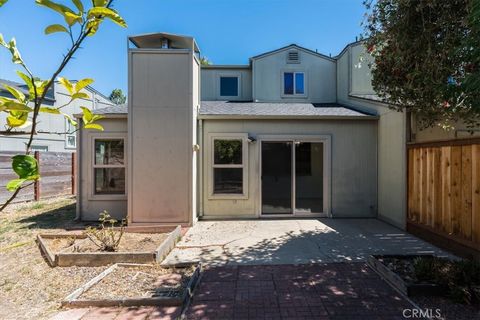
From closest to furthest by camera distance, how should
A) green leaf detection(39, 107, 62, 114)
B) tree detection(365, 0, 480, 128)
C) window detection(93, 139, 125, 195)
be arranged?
1. green leaf detection(39, 107, 62, 114)
2. tree detection(365, 0, 480, 128)
3. window detection(93, 139, 125, 195)

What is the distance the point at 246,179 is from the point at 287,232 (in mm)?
2089

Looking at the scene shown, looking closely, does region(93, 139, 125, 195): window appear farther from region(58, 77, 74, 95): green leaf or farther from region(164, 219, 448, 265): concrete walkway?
region(58, 77, 74, 95): green leaf

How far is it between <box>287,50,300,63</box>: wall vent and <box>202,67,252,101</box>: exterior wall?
178 centimetres

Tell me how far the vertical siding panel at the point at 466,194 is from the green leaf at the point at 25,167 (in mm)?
6253

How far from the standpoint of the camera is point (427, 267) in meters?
4.18

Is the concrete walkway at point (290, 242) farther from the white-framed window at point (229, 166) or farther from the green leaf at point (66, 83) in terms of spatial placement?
the green leaf at point (66, 83)

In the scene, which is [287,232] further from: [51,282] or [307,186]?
[51,282]

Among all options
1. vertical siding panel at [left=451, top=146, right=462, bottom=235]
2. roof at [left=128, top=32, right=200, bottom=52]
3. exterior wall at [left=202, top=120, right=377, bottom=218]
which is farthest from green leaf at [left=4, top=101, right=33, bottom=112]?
exterior wall at [left=202, top=120, right=377, bottom=218]

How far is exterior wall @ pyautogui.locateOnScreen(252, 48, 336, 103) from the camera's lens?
40.5ft

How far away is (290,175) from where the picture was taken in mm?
8734

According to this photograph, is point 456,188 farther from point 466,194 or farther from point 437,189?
point 437,189

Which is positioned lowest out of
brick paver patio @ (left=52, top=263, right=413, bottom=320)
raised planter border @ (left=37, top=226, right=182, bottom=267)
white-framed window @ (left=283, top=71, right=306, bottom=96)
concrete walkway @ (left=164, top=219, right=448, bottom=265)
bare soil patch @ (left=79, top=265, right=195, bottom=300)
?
brick paver patio @ (left=52, top=263, right=413, bottom=320)

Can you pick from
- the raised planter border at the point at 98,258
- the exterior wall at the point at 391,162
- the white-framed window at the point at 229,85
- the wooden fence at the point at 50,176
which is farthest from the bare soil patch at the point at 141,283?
the white-framed window at the point at 229,85

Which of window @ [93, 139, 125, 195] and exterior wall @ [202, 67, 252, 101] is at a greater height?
exterior wall @ [202, 67, 252, 101]
